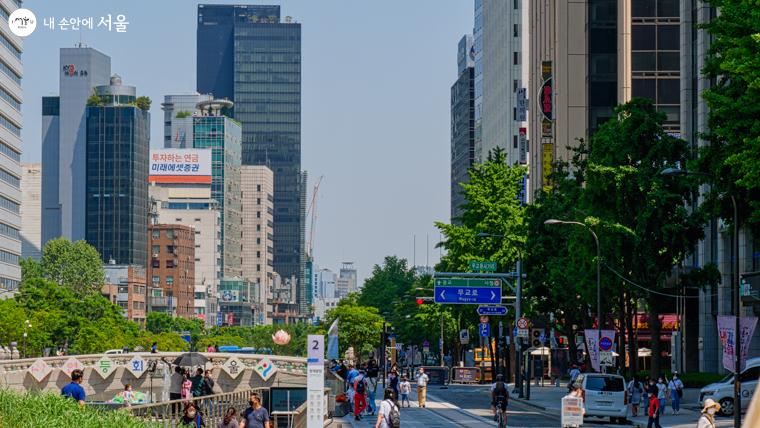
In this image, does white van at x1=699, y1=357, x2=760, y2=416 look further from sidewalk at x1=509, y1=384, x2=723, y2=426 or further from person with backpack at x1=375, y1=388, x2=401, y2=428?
person with backpack at x1=375, y1=388, x2=401, y2=428

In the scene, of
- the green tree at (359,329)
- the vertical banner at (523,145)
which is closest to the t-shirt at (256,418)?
the vertical banner at (523,145)

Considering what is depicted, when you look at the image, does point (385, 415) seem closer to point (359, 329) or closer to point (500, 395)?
point (500, 395)

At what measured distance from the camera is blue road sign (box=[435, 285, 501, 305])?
87.1 metres

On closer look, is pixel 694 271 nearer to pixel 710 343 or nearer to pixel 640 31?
pixel 710 343

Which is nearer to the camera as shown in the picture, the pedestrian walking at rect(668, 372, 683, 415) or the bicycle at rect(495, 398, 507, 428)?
the bicycle at rect(495, 398, 507, 428)

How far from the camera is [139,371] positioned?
77250 mm

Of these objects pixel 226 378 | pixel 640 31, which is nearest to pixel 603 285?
pixel 226 378

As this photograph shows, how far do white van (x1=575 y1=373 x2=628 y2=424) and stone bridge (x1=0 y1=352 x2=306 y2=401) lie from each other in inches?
964

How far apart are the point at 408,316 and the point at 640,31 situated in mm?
76926

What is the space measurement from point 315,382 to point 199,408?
1165 cm

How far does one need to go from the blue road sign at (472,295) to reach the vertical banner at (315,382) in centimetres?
6146

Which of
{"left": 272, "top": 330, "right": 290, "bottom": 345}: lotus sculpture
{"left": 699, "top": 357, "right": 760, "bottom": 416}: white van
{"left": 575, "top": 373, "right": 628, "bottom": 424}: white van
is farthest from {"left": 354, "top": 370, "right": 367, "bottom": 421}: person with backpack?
{"left": 699, "top": 357, "right": 760, "bottom": 416}: white van

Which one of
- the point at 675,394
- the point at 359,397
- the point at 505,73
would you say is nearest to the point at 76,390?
the point at 359,397

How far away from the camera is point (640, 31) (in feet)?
334
